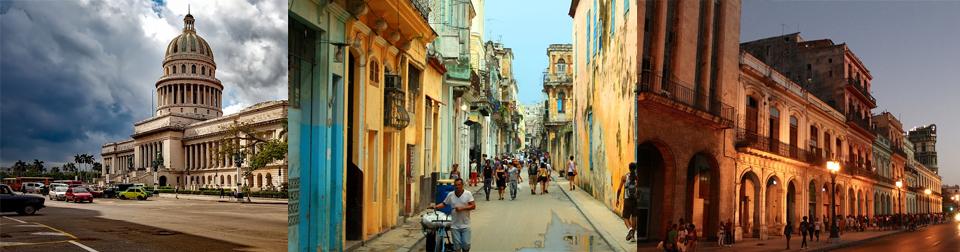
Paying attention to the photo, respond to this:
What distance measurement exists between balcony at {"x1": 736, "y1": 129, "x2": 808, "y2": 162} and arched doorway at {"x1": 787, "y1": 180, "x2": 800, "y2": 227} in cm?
27

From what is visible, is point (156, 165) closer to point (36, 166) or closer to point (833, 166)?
point (36, 166)

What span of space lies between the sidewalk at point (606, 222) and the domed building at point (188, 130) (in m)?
3.47

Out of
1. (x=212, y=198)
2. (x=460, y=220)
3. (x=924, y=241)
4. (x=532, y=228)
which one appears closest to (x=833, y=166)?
(x=924, y=241)

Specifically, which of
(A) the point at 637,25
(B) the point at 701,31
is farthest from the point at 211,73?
(B) the point at 701,31

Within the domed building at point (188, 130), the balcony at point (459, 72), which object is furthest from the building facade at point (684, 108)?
the balcony at point (459, 72)

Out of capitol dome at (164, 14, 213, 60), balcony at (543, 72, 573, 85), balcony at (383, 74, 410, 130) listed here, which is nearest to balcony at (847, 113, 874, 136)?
capitol dome at (164, 14, 213, 60)

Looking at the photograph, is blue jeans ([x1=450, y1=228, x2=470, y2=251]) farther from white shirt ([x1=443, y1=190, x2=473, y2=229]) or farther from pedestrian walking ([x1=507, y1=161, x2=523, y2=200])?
pedestrian walking ([x1=507, y1=161, x2=523, y2=200])

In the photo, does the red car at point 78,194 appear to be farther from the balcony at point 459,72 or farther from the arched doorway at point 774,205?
the balcony at point 459,72

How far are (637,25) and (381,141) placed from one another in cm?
491

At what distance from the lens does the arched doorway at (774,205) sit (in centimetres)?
623

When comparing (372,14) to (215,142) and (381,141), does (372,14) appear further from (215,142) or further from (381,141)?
(215,142)

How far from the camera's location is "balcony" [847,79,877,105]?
592 cm

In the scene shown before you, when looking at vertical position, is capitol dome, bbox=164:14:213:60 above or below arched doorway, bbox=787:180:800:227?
above

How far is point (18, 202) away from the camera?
6383 millimetres
